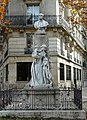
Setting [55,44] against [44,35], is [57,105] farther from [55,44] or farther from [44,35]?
[55,44]

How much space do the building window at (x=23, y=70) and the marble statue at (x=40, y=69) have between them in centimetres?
1859

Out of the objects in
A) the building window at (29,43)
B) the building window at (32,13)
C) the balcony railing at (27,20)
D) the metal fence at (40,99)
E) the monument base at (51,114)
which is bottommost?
the monument base at (51,114)

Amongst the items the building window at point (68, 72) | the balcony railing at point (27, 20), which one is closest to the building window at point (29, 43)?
the balcony railing at point (27, 20)

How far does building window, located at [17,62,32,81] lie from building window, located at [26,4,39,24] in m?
4.79

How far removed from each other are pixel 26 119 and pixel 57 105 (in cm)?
215

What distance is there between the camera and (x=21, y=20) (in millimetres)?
33688

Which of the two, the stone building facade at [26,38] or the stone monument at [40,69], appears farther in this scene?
the stone building facade at [26,38]

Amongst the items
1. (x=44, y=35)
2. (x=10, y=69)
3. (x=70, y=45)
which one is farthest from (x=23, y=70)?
(x=44, y=35)

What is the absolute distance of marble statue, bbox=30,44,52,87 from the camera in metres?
14.4

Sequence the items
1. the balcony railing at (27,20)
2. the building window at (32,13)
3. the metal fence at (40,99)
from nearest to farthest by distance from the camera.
Result: the metal fence at (40,99) < the balcony railing at (27,20) < the building window at (32,13)

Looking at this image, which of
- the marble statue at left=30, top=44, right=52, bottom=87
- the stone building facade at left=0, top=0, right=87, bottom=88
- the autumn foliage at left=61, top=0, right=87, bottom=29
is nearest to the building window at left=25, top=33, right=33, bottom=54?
the stone building facade at left=0, top=0, right=87, bottom=88

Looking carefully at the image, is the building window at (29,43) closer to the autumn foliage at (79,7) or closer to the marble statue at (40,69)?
the autumn foliage at (79,7)

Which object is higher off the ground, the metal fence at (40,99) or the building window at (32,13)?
the building window at (32,13)

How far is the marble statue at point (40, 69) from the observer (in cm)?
1437
